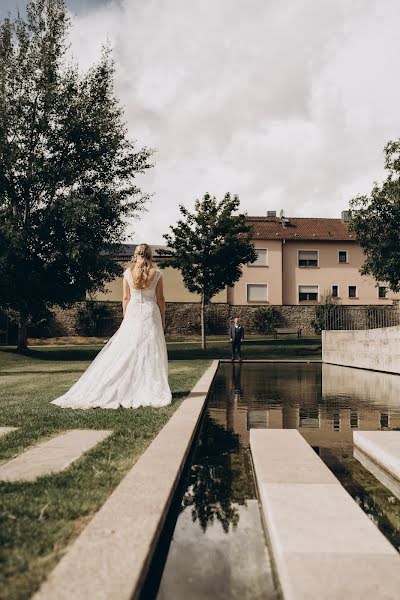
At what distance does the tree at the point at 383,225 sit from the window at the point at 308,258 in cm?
1902

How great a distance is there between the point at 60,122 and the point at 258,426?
20959 mm

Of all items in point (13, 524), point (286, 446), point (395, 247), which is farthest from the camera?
point (395, 247)

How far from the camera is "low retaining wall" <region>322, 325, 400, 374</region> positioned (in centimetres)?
1491

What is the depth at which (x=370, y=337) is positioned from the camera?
1670 centimetres

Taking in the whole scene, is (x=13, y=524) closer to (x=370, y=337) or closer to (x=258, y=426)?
(x=258, y=426)

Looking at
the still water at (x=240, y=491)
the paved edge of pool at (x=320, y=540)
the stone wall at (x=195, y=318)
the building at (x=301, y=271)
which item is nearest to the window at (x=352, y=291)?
the building at (x=301, y=271)

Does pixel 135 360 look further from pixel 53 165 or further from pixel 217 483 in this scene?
Answer: pixel 53 165

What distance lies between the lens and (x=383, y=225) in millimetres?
27984

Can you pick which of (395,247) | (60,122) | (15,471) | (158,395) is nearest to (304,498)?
(15,471)

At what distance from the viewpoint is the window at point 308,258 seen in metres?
47.9

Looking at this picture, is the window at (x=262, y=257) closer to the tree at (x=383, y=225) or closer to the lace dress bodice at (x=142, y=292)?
the tree at (x=383, y=225)

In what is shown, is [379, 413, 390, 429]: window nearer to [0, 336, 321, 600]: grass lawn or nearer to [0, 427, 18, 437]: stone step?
[0, 336, 321, 600]: grass lawn

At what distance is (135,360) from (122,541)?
16.6 feet

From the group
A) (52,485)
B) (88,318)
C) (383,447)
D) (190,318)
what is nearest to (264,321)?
(190,318)
